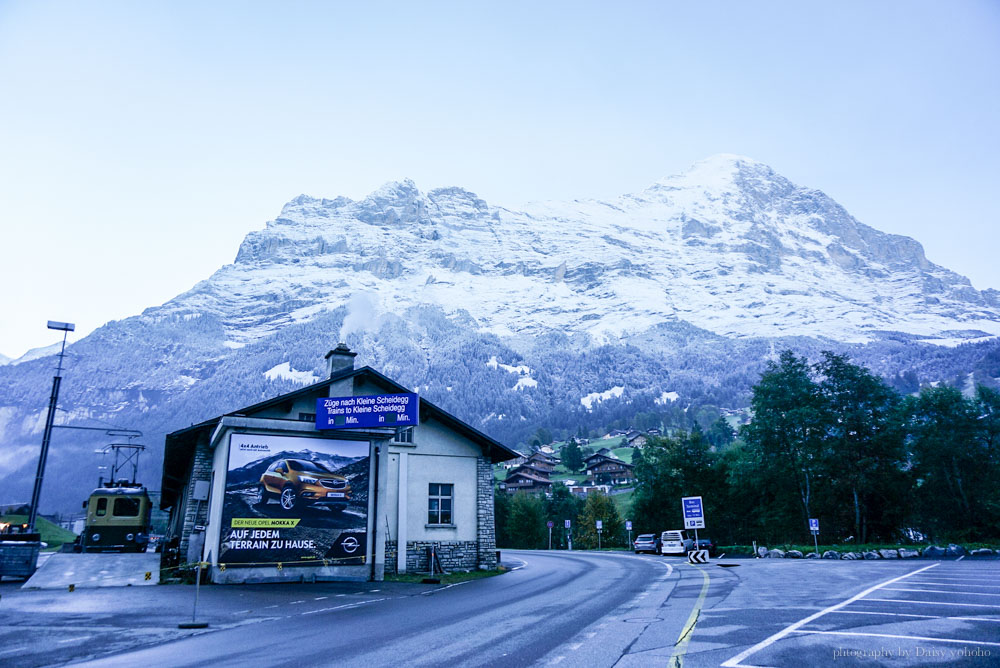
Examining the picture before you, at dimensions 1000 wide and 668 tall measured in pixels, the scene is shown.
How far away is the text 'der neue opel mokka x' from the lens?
2214 cm

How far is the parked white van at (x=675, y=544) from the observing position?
41844 mm

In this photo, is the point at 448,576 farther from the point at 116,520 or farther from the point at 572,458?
the point at 572,458

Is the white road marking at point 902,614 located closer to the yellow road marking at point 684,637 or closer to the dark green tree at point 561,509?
the yellow road marking at point 684,637

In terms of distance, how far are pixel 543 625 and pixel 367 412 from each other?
43.6ft

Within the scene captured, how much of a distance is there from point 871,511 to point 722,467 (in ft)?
47.2

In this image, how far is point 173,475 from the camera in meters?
36.8

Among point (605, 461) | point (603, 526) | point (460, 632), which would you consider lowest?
point (460, 632)

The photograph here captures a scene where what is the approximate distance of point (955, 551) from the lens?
103ft

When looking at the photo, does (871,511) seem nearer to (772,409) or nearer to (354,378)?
(772,409)

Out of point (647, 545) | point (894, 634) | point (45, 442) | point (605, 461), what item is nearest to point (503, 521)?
point (647, 545)

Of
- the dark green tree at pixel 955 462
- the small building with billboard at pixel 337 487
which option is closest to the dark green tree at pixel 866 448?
the dark green tree at pixel 955 462

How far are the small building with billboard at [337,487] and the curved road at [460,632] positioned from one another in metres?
5.91

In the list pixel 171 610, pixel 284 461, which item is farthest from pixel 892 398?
pixel 171 610

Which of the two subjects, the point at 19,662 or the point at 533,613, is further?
the point at 533,613
